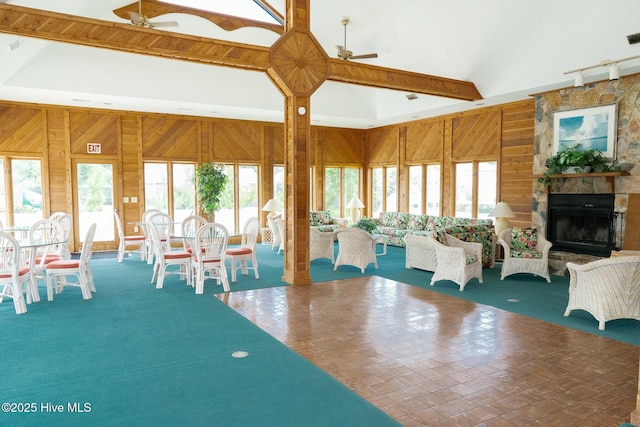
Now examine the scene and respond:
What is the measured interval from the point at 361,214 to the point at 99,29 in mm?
9727

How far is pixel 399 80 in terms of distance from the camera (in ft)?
25.3

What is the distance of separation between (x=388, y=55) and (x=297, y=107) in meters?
3.59

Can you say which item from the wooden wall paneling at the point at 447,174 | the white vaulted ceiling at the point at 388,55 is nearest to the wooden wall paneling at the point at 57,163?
the white vaulted ceiling at the point at 388,55

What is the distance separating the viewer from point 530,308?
5535 mm

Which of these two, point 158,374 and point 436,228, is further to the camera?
point 436,228

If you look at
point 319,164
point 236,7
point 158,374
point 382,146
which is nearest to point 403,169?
point 382,146

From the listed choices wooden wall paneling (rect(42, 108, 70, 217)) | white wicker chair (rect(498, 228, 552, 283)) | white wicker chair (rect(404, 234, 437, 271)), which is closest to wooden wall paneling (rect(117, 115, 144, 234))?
wooden wall paneling (rect(42, 108, 70, 217))

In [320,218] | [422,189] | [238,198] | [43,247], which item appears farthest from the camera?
[238,198]

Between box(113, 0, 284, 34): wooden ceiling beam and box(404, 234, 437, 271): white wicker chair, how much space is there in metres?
5.35

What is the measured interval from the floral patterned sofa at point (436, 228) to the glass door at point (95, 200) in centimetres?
665

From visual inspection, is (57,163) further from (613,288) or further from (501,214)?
(613,288)

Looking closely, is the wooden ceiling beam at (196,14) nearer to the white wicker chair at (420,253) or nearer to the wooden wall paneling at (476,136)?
the wooden wall paneling at (476,136)

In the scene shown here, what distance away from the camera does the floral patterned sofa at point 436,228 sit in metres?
7.76

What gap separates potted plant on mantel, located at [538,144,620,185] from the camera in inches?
289
